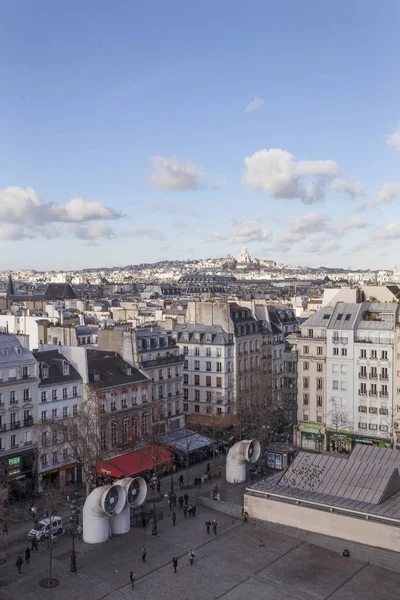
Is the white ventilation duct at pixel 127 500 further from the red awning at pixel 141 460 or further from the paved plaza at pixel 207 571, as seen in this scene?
the red awning at pixel 141 460

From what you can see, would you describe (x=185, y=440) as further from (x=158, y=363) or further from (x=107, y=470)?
(x=107, y=470)

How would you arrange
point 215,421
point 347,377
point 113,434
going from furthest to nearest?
point 215,421 < point 347,377 < point 113,434

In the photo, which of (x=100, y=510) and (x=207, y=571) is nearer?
(x=207, y=571)

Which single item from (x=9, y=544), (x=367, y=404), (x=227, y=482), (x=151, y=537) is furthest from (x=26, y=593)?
(x=367, y=404)

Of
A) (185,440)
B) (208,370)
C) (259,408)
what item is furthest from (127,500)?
(208,370)

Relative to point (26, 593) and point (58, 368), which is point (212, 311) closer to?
point (58, 368)

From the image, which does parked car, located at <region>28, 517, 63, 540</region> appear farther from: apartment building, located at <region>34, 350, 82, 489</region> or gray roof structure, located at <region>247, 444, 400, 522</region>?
gray roof structure, located at <region>247, 444, 400, 522</region>

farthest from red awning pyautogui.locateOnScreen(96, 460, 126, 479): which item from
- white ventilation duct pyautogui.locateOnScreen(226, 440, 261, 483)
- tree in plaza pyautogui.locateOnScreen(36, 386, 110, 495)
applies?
white ventilation duct pyautogui.locateOnScreen(226, 440, 261, 483)
